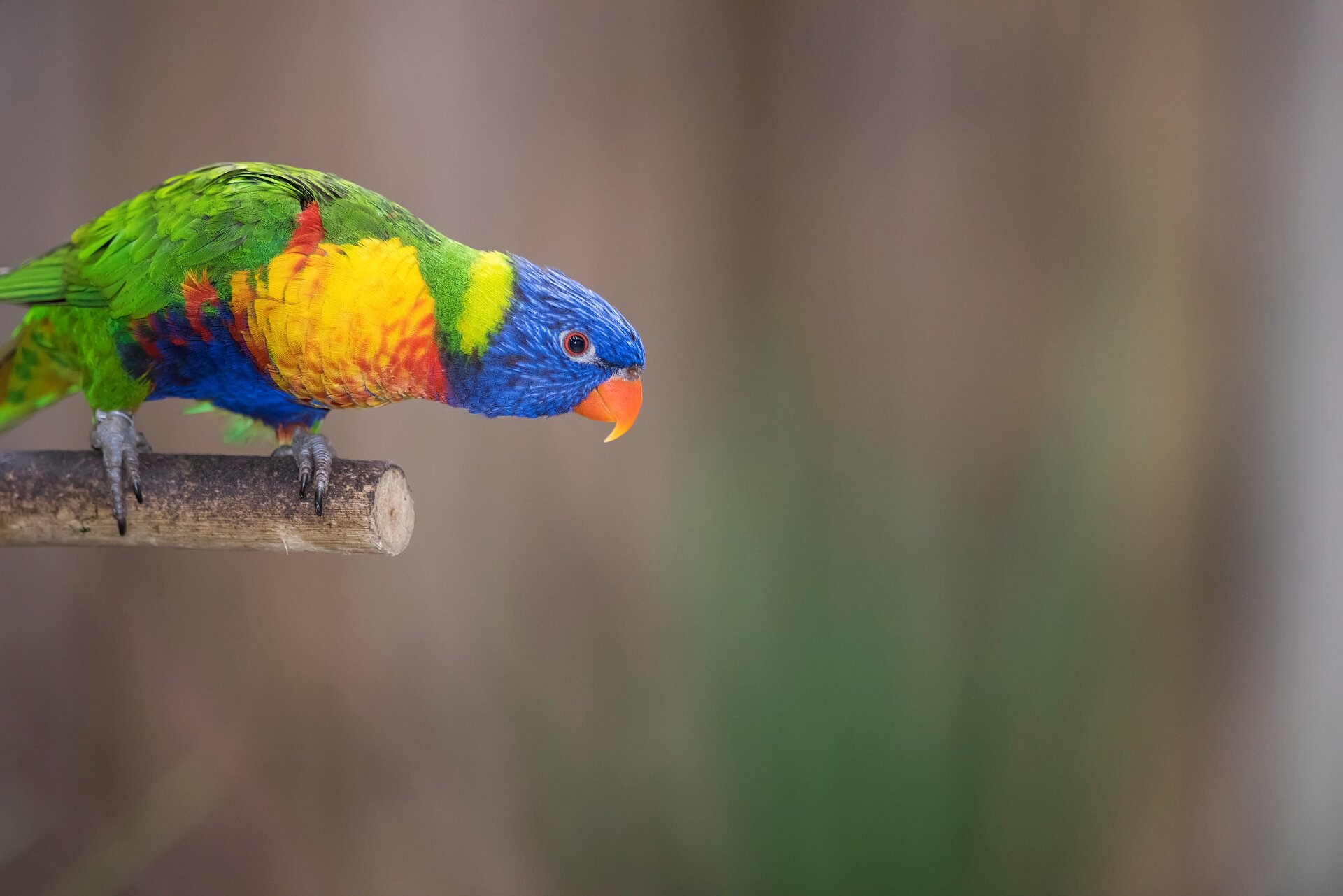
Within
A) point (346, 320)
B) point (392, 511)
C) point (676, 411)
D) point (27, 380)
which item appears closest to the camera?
point (346, 320)

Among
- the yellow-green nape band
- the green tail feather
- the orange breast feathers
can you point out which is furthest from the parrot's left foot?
the green tail feather

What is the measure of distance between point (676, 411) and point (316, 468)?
1.02 metres

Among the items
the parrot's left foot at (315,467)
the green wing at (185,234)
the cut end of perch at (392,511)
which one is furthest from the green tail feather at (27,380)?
the cut end of perch at (392,511)

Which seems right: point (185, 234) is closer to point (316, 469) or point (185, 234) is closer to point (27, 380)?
point (316, 469)

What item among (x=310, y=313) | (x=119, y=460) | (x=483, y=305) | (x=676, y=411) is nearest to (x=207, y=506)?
(x=119, y=460)

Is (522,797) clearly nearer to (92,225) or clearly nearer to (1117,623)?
(1117,623)

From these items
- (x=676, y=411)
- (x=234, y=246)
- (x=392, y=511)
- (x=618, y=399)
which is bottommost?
(x=676, y=411)

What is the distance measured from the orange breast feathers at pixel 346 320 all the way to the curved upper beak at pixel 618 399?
15 cm

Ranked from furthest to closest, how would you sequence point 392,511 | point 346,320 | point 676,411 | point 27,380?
point 676,411, point 27,380, point 392,511, point 346,320

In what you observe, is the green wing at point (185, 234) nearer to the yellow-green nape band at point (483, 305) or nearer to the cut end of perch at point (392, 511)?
Result: the yellow-green nape band at point (483, 305)

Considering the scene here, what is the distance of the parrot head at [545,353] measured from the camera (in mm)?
855

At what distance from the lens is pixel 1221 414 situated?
1.82m

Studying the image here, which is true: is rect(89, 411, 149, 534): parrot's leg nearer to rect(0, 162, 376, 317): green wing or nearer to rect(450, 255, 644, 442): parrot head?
rect(0, 162, 376, 317): green wing

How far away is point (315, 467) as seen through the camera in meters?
0.96
